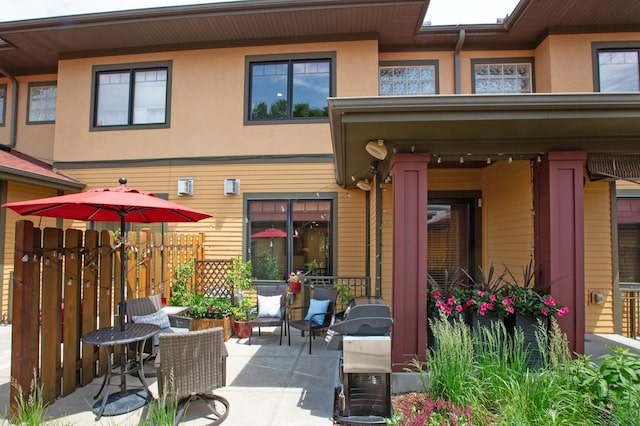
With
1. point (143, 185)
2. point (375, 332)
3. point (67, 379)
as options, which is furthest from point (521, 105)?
point (143, 185)

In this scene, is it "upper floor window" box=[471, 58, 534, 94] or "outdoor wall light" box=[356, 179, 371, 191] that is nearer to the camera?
"outdoor wall light" box=[356, 179, 371, 191]

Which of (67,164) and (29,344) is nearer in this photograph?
(29,344)

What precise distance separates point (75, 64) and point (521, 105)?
859 cm

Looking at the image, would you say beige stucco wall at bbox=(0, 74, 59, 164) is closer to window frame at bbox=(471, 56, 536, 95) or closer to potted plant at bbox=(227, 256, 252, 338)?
potted plant at bbox=(227, 256, 252, 338)

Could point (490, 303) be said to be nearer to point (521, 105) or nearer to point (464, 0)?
point (521, 105)

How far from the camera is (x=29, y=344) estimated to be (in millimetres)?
3156

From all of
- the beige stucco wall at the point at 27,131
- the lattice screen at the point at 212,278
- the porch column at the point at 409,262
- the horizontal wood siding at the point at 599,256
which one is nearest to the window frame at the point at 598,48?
the horizontal wood siding at the point at 599,256

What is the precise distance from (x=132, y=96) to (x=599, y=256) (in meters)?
8.89

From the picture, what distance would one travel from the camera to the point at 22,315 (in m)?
3.11

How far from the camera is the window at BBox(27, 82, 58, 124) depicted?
8539mm

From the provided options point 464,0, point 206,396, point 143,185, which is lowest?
point 206,396

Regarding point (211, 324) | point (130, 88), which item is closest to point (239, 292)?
point (211, 324)

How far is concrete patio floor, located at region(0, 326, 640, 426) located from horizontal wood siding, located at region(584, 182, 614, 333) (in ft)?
1.16

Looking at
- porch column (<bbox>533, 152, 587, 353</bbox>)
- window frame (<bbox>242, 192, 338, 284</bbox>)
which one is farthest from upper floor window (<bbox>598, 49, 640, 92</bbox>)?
window frame (<bbox>242, 192, 338, 284</bbox>)
